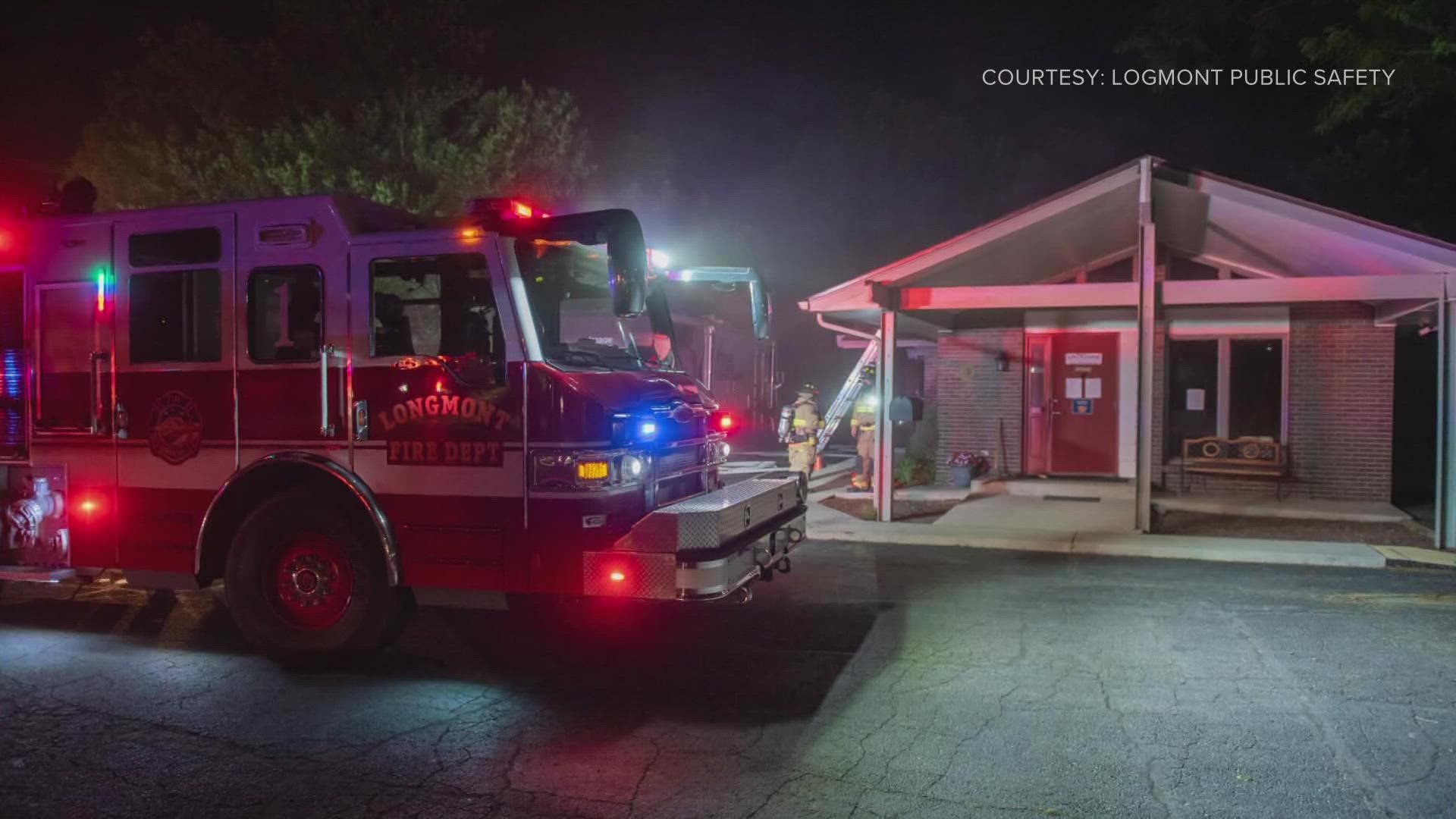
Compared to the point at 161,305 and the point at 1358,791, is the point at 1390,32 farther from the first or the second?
the point at 161,305

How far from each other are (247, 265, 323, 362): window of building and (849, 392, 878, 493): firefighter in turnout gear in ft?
28.7

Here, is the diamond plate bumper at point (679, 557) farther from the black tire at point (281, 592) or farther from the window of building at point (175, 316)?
the window of building at point (175, 316)

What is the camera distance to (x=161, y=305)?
19.8ft

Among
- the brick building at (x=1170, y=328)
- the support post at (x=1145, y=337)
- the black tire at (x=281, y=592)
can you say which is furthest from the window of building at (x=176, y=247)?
the support post at (x=1145, y=337)

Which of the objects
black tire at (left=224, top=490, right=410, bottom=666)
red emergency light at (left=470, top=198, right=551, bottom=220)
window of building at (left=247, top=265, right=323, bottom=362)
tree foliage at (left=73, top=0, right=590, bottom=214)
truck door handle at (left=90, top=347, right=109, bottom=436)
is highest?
tree foliage at (left=73, top=0, right=590, bottom=214)

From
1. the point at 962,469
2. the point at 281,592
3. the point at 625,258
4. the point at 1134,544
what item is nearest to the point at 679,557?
the point at 625,258

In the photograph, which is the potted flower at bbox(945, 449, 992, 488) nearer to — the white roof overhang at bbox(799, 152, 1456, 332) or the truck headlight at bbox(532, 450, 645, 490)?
the white roof overhang at bbox(799, 152, 1456, 332)

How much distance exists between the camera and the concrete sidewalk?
919cm

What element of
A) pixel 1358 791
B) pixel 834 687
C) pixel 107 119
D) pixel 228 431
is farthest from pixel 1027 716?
pixel 107 119

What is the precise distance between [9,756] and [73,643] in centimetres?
206

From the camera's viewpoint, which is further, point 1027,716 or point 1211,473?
point 1211,473

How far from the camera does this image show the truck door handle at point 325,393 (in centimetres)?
557

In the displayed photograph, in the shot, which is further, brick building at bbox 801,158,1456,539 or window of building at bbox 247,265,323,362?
brick building at bbox 801,158,1456,539

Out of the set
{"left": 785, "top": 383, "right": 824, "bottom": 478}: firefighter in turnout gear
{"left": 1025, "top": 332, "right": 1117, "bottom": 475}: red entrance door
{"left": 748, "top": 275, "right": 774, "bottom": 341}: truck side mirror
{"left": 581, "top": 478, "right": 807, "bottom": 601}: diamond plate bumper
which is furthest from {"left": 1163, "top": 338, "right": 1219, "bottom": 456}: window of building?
{"left": 581, "top": 478, "right": 807, "bottom": 601}: diamond plate bumper
